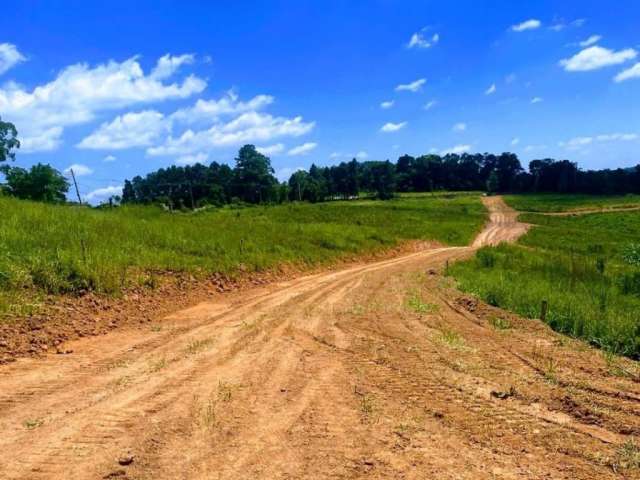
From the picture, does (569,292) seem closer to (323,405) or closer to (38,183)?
(323,405)

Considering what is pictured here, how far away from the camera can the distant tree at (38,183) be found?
5485cm

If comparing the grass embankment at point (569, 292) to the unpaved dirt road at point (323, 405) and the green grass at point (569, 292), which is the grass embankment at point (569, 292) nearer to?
the green grass at point (569, 292)

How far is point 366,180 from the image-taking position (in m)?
139

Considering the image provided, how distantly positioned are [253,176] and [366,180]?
1657 inches

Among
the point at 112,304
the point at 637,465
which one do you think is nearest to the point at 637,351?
the point at 637,465

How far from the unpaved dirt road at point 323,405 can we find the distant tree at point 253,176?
9895 cm

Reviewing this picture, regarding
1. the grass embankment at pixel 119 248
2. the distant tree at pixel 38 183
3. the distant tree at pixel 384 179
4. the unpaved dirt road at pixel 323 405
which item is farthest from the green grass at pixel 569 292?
the distant tree at pixel 384 179

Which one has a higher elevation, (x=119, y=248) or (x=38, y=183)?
(x=38, y=183)

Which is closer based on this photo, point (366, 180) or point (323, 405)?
point (323, 405)

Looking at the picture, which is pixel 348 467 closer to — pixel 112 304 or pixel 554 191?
pixel 112 304

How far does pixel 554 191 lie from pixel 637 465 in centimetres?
13897

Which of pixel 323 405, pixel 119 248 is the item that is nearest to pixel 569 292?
pixel 323 405

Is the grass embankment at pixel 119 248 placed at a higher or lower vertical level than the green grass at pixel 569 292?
higher

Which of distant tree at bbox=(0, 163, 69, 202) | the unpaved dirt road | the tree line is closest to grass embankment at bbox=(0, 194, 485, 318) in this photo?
the unpaved dirt road
